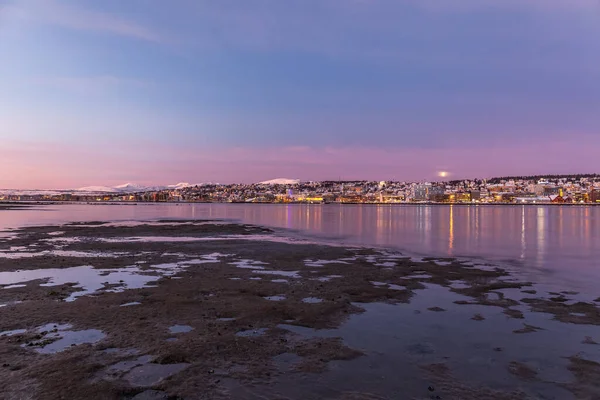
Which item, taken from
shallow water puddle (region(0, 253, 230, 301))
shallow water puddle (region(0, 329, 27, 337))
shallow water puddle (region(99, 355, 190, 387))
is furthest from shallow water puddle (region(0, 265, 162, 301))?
shallow water puddle (region(99, 355, 190, 387))

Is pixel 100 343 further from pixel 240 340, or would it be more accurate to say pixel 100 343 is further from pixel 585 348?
pixel 585 348

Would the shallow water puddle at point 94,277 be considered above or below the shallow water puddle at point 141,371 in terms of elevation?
below

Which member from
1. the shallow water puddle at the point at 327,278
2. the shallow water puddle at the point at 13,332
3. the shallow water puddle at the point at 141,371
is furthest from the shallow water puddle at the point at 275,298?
the shallow water puddle at the point at 13,332

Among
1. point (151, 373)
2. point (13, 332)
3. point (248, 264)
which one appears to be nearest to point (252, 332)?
point (151, 373)

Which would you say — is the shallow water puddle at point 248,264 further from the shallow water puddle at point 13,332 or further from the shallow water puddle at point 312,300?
the shallow water puddle at point 13,332

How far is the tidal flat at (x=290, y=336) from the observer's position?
24.2 ft

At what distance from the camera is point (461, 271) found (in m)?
20.6

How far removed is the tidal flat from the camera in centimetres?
737

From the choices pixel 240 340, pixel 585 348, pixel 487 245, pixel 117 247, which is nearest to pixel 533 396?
pixel 585 348

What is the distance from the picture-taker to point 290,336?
32.9ft

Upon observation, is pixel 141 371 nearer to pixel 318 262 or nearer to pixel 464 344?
pixel 464 344

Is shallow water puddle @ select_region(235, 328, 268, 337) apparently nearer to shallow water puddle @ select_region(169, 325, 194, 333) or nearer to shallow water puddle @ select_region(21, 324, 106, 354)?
shallow water puddle @ select_region(169, 325, 194, 333)

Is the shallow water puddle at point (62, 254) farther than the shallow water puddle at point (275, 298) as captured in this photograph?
Yes

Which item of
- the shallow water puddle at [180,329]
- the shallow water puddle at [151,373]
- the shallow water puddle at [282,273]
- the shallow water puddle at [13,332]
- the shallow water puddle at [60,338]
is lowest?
the shallow water puddle at [282,273]
